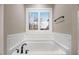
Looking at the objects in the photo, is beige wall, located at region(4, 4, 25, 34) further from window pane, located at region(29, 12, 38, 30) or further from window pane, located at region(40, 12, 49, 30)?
window pane, located at region(40, 12, 49, 30)

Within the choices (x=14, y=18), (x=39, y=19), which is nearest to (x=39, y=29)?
(x=39, y=19)

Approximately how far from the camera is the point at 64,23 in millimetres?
1845

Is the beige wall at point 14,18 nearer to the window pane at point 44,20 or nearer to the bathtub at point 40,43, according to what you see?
the bathtub at point 40,43

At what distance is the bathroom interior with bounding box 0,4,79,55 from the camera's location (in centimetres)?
179

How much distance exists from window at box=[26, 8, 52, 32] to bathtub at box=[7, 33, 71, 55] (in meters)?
0.08

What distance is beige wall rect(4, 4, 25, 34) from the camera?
70.6 inches

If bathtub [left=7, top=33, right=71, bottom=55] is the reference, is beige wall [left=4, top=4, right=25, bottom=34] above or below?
above

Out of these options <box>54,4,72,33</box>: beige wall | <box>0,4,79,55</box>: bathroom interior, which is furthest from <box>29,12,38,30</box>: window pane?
<box>54,4,72,33</box>: beige wall

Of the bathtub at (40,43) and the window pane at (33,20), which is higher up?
the window pane at (33,20)

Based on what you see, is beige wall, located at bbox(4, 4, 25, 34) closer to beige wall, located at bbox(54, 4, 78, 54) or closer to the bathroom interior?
the bathroom interior

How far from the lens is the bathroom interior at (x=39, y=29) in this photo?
5.89ft

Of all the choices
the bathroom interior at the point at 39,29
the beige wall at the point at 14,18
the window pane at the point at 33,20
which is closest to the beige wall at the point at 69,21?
the bathroom interior at the point at 39,29
